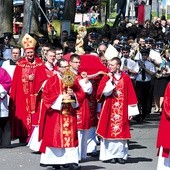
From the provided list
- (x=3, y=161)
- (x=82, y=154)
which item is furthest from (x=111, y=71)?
(x=3, y=161)

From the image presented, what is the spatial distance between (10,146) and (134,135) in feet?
9.06

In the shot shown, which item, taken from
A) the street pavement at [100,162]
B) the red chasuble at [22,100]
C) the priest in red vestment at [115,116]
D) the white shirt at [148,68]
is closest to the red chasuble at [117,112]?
the priest in red vestment at [115,116]

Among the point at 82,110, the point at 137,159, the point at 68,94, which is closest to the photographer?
the point at 68,94

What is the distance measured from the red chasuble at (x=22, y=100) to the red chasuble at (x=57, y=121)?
9.91 ft

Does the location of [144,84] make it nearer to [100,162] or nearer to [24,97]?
[24,97]

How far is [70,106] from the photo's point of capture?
1212cm

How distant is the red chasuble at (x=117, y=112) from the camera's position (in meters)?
13.4

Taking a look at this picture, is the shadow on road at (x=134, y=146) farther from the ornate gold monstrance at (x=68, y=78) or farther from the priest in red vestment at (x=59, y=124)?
the ornate gold monstrance at (x=68, y=78)

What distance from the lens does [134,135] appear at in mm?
16906

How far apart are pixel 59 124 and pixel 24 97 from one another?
346 centimetres

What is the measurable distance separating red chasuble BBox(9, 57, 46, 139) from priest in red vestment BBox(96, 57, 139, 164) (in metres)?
2.15

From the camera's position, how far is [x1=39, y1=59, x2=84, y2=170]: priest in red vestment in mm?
12062

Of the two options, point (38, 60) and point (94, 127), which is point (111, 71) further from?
point (38, 60)

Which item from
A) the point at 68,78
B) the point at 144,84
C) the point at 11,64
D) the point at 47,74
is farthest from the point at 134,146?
the point at 144,84
